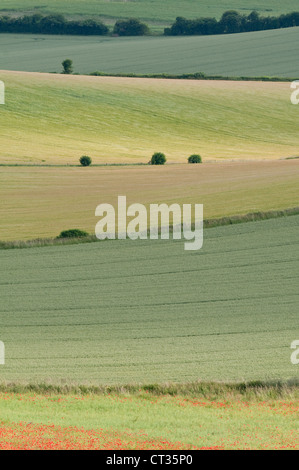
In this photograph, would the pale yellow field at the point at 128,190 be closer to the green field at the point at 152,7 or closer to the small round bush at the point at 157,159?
the small round bush at the point at 157,159

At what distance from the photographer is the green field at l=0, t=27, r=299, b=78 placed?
97.8m

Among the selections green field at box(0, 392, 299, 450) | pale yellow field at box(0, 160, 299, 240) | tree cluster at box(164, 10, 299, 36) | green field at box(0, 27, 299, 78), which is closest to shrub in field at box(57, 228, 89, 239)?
pale yellow field at box(0, 160, 299, 240)

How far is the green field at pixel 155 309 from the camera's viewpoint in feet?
62.1

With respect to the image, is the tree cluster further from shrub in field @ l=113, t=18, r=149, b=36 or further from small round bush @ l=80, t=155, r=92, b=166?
small round bush @ l=80, t=155, r=92, b=166

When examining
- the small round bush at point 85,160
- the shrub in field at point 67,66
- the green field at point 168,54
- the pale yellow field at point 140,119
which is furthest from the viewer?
the green field at point 168,54

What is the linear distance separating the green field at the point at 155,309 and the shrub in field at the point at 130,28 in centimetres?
9749

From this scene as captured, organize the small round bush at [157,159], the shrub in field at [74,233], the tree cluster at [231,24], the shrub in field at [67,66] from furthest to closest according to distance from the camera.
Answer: the tree cluster at [231,24] < the shrub in field at [67,66] < the small round bush at [157,159] < the shrub in field at [74,233]

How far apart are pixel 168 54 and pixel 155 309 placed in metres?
83.1

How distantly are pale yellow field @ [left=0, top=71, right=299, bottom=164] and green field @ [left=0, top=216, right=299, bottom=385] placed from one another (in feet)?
91.4

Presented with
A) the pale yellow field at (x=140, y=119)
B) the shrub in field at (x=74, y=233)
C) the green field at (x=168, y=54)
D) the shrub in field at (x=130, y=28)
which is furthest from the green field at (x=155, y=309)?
the shrub in field at (x=130, y=28)

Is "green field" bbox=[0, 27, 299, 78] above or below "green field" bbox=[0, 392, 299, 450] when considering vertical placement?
above

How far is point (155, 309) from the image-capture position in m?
24.4

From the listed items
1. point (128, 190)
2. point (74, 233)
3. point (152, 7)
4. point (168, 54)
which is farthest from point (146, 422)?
point (152, 7)
